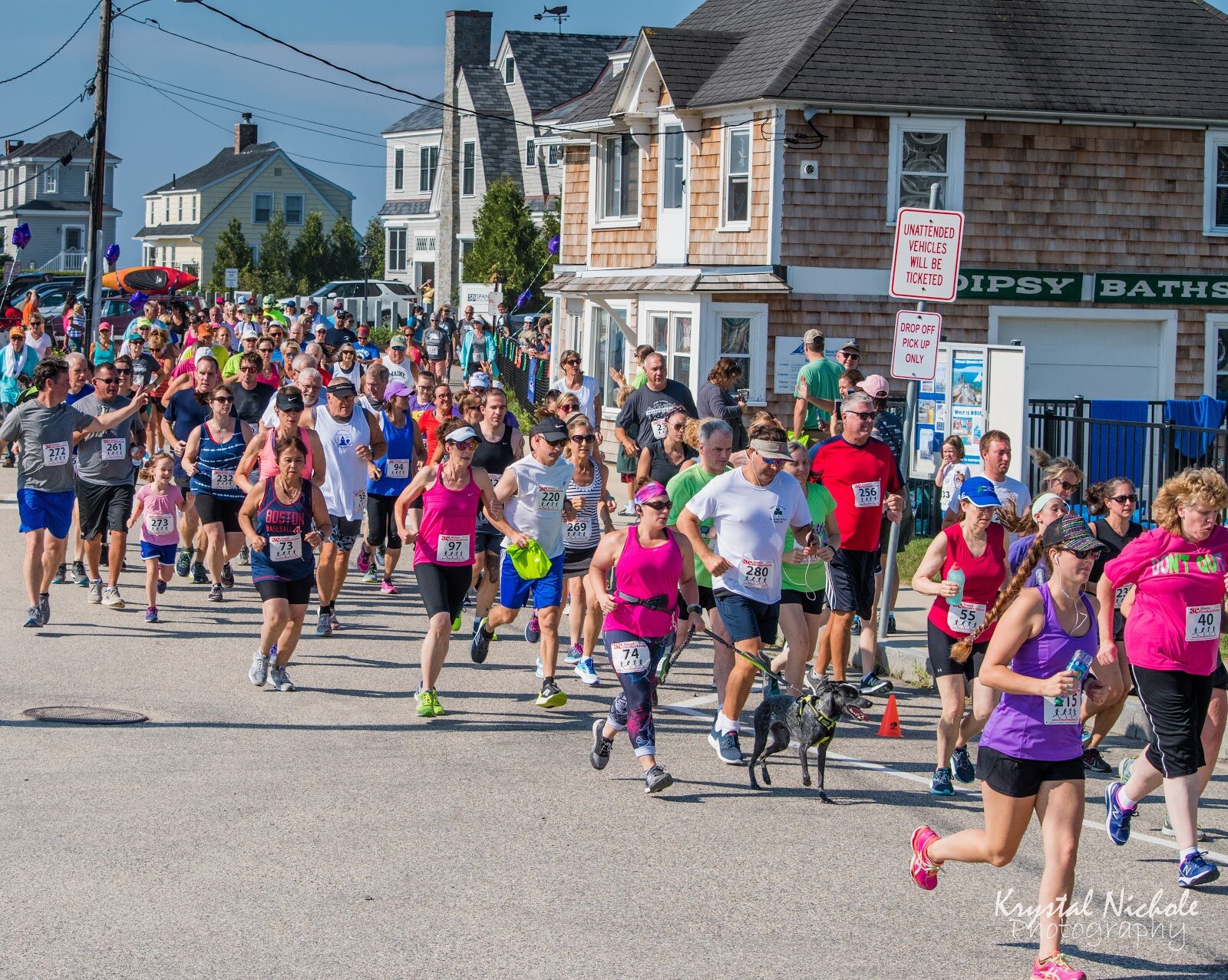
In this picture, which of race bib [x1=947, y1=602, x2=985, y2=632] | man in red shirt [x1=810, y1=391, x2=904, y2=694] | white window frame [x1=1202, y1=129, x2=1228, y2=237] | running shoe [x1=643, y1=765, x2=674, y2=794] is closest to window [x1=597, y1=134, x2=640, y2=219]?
white window frame [x1=1202, y1=129, x2=1228, y2=237]

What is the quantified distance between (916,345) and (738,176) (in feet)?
41.6

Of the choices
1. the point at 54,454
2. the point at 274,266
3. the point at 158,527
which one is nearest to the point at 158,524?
the point at 158,527

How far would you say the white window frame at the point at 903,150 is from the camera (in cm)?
2353

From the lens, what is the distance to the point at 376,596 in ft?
46.3

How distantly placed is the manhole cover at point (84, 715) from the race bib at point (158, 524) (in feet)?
9.55

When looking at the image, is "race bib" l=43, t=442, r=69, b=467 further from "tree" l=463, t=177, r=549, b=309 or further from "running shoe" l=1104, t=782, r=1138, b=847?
"tree" l=463, t=177, r=549, b=309

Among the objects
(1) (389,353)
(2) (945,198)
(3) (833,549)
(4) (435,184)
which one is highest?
(4) (435,184)

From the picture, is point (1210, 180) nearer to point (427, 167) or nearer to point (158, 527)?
point (158, 527)

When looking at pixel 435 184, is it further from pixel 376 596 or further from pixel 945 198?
pixel 376 596

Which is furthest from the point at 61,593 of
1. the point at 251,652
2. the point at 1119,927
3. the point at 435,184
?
the point at 435,184

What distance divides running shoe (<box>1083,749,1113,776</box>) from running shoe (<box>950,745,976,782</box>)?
29.4 inches

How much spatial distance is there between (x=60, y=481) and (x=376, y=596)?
3105mm

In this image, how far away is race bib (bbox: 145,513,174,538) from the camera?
1242cm

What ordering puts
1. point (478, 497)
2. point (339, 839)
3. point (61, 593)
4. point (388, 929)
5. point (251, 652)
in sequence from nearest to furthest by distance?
1. point (388, 929)
2. point (339, 839)
3. point (478, 497)
4. point (251, 652)
5. point (61, 593)
